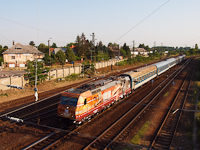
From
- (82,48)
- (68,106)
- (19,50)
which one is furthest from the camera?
(82,48)

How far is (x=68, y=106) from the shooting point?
15016mm

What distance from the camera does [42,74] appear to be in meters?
33.8

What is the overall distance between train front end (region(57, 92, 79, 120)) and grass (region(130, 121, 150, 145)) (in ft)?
17.5

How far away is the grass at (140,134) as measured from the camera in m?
13.7

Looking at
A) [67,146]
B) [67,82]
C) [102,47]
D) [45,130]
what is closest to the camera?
[67,146]

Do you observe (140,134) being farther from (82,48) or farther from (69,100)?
(82,48)

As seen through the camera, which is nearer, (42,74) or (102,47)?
(42,74)

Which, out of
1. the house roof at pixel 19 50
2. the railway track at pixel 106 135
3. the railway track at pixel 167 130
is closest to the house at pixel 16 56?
the house roof at pixel 19 50

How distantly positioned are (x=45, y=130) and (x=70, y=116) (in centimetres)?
278

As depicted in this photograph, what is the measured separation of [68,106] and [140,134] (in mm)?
6790

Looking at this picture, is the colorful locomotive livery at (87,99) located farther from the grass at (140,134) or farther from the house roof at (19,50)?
the house roof at (19,50)

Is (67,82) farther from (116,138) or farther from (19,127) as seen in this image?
(116,138)

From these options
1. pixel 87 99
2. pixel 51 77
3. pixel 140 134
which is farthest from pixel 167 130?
pixel 51 77

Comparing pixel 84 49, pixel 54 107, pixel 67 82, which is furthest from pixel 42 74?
pixel 84 49
